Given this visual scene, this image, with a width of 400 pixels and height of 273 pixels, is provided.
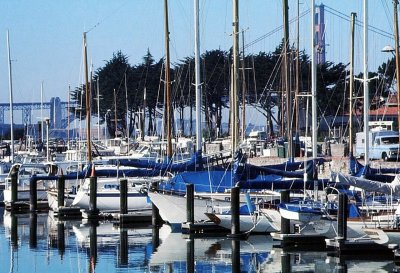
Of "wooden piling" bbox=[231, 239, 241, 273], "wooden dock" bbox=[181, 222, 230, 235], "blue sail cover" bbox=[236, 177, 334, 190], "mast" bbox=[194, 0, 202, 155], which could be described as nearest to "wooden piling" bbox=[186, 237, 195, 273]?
"wooden dock" bbox=[181, 222, 230, 235]

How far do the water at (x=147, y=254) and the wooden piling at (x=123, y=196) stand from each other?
103 centimetres

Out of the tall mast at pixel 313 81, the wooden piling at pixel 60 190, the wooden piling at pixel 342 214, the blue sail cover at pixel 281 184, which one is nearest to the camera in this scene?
the wooden piling at pixel 342 214

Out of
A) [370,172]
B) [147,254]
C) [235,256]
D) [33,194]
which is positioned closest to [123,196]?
[147,254]

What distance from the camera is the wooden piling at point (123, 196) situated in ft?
167

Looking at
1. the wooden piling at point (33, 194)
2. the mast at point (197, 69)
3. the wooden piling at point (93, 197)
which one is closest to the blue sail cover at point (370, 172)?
the mast at point (197, 69)

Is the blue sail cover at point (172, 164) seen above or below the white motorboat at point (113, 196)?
above

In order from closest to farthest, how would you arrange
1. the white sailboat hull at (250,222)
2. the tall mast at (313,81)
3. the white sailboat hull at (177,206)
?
the white sailboat hull at (250,222) < the tall mast at (313,81) < the white sailboat hull at (177,206)

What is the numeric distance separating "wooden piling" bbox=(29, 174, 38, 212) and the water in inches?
296

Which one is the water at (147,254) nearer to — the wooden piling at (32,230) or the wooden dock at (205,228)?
the wooden piling at (32,230)

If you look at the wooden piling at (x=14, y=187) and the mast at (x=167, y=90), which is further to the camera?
the wooden piling at (x=14, y=187)

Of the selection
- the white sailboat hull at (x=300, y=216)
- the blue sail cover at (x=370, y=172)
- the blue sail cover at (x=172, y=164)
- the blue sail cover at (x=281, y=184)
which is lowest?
the white sailboat hull at (x=300, y=216)

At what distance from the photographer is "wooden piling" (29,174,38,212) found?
59.4 meters

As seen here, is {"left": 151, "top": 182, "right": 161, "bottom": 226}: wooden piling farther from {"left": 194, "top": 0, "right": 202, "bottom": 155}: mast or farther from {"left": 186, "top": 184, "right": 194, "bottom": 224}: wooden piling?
{"left": 186, "top": 184, "right": 194, "bottom": 224}: wooden piling

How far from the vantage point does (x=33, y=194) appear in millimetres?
60281
